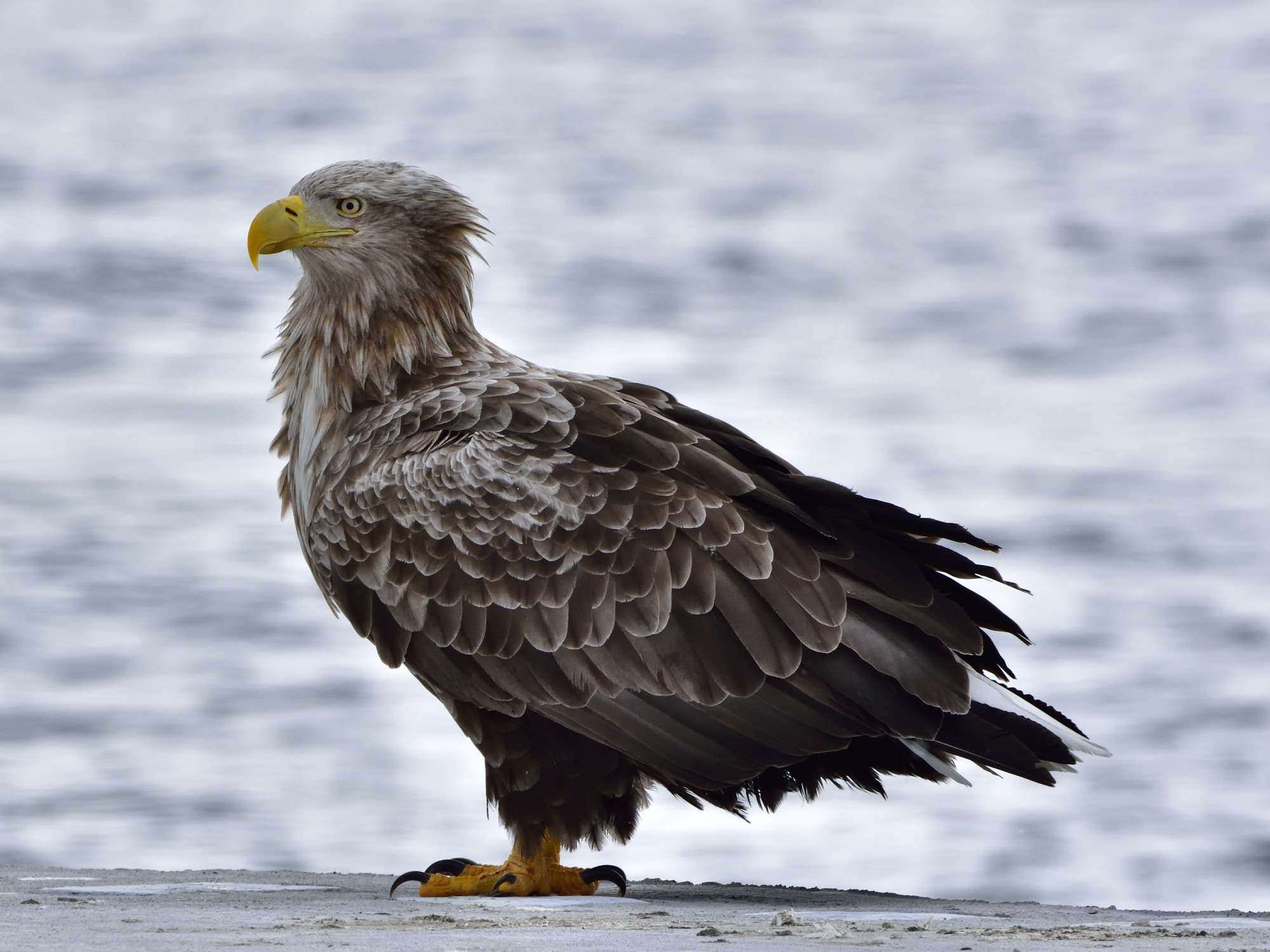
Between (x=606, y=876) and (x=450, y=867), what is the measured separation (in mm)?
550

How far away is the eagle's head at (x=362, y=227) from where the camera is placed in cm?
736

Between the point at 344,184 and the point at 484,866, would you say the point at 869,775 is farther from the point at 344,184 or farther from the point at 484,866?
the point at 344,184

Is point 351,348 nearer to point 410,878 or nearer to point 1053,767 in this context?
point 410,878

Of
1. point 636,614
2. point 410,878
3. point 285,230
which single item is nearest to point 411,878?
point 410,878

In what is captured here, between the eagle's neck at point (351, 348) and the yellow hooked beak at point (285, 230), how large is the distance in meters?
0.18

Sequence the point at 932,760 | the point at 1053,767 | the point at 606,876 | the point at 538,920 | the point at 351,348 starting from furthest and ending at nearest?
1. the point at 351,348
2. the point at 606,876
3. the point at 932,760
4. the point at 1053,767
5. the point at 538,920

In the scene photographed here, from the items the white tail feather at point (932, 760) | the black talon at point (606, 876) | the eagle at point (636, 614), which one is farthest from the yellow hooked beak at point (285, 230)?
the white tail feather at point (932, 760)

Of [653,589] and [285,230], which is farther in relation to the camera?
[285,230]

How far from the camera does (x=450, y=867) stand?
634 centimetres

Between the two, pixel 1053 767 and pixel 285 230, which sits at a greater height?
pixel 285 230

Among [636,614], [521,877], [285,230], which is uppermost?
[285,230]

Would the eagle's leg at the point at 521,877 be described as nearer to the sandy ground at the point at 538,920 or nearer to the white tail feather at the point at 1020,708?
the sandy ground at the point at 538,920

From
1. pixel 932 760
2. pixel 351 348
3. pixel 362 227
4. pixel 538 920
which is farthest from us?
pixel 362 227

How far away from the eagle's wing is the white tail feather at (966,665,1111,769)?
0.15ft
